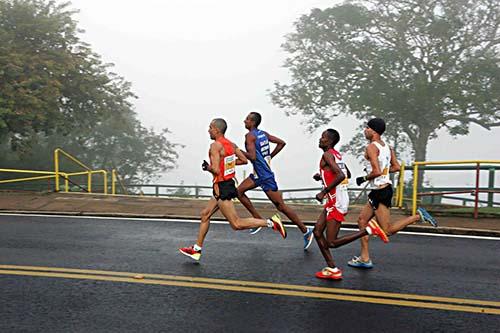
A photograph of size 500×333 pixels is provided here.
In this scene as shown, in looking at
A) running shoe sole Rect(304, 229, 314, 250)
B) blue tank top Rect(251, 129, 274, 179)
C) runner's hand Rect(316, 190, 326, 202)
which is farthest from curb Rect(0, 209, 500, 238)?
runner's hand Rect(316, 190, 326, 202)

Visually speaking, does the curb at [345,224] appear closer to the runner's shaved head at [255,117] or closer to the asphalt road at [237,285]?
the asphalt road at [237,285]

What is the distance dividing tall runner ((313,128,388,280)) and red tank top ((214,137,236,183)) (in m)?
1.22

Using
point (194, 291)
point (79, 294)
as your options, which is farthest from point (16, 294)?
point (194, 291)

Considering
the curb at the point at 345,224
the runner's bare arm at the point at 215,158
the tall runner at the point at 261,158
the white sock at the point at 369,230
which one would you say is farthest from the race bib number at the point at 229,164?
the curb at the point at 345,224

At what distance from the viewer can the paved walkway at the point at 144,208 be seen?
8.78m

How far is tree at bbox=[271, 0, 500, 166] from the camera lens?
87.0 ft

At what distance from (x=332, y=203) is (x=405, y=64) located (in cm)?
2438

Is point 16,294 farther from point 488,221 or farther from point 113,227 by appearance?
point 488,221

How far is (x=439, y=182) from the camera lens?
11275cm

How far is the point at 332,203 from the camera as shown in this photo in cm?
604

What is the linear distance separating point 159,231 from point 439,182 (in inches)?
4451

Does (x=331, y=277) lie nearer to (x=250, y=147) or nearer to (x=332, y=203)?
(x=332, y=203)

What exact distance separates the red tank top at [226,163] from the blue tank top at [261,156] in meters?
1.06

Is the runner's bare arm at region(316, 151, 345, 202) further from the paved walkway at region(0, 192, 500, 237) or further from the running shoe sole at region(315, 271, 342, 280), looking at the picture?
the paved walkway at region(0, 192, 500, 237)
